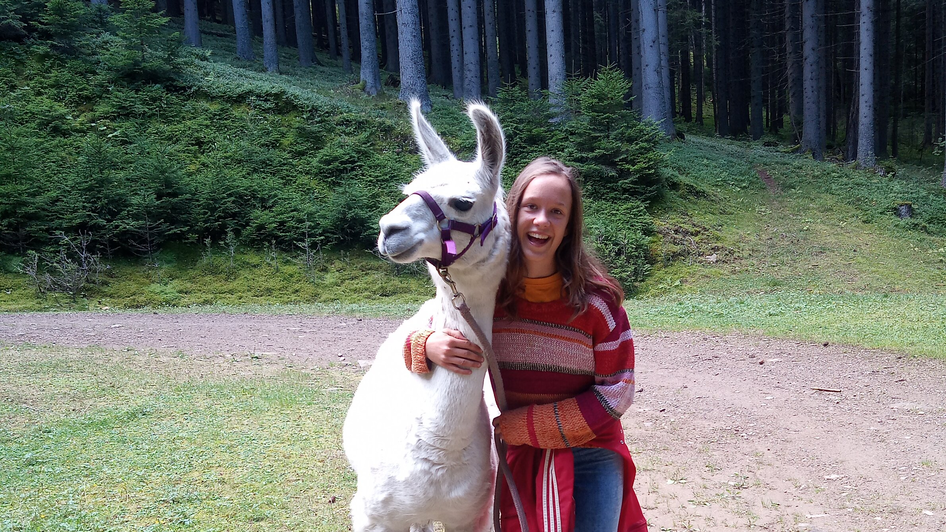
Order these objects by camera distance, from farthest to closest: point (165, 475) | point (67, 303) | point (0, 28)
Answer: point (0, 28) < point (67, 303) < point (165, 475)

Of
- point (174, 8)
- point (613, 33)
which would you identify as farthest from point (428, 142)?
point (174, 8)

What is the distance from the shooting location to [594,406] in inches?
99.9

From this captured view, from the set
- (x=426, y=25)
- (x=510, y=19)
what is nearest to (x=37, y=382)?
(x=510, y=19)

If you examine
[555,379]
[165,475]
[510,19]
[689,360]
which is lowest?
[689,360]

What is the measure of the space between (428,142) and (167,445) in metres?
3.42

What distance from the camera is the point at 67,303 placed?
36.9ft

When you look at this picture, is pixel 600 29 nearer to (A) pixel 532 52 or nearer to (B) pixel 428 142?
(A) pixel 532 52

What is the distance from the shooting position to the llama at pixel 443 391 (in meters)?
2.28

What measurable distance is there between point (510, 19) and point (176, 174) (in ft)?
86.2

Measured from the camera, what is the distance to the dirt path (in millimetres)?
4328

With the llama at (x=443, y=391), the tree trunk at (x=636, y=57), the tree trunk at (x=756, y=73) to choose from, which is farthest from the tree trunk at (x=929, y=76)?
the llama at (x=443, y=391)

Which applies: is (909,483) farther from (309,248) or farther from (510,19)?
(510,19)

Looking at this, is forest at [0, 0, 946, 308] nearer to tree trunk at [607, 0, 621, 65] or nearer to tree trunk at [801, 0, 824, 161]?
tree trunk at [801, 0, 824, 161]

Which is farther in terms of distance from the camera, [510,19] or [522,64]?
[522,64]
